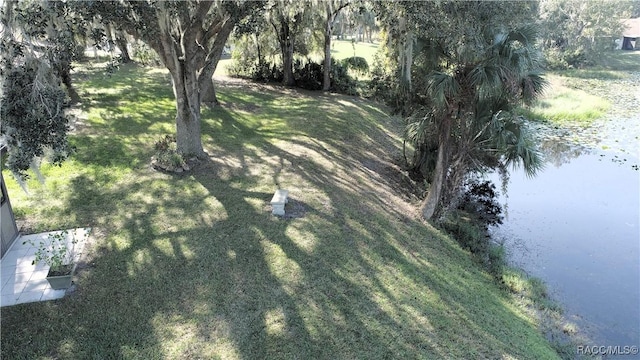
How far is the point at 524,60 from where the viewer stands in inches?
314

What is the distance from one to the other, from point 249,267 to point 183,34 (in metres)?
5.05

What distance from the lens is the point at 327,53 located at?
1856 centimetres

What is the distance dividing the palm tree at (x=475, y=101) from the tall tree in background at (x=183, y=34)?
4125 mm

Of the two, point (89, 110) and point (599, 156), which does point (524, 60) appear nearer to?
point (599, 156)

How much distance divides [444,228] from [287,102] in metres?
9.22

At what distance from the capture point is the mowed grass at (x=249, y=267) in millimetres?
5352

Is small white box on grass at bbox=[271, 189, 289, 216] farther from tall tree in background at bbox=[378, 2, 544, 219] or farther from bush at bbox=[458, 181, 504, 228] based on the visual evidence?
bush at bbox=[458, 181, 504, 228]

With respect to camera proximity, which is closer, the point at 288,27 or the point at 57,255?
the point at 57,255

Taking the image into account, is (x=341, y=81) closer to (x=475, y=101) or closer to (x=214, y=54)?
(x=214, y=54)

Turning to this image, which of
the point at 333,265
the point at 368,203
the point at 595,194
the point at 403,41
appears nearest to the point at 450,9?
the point at 403,41

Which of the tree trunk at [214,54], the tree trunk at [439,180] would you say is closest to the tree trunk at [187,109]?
the tree trunk at [214,54]

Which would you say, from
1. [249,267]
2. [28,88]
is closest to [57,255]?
[28,88]

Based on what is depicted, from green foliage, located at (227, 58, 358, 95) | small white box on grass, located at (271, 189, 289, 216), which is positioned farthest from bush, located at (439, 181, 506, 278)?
green foliage, located at (227, 58, 358, 95)

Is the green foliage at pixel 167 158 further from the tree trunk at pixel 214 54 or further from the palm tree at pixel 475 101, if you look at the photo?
the palm tree at pixel 475 101
